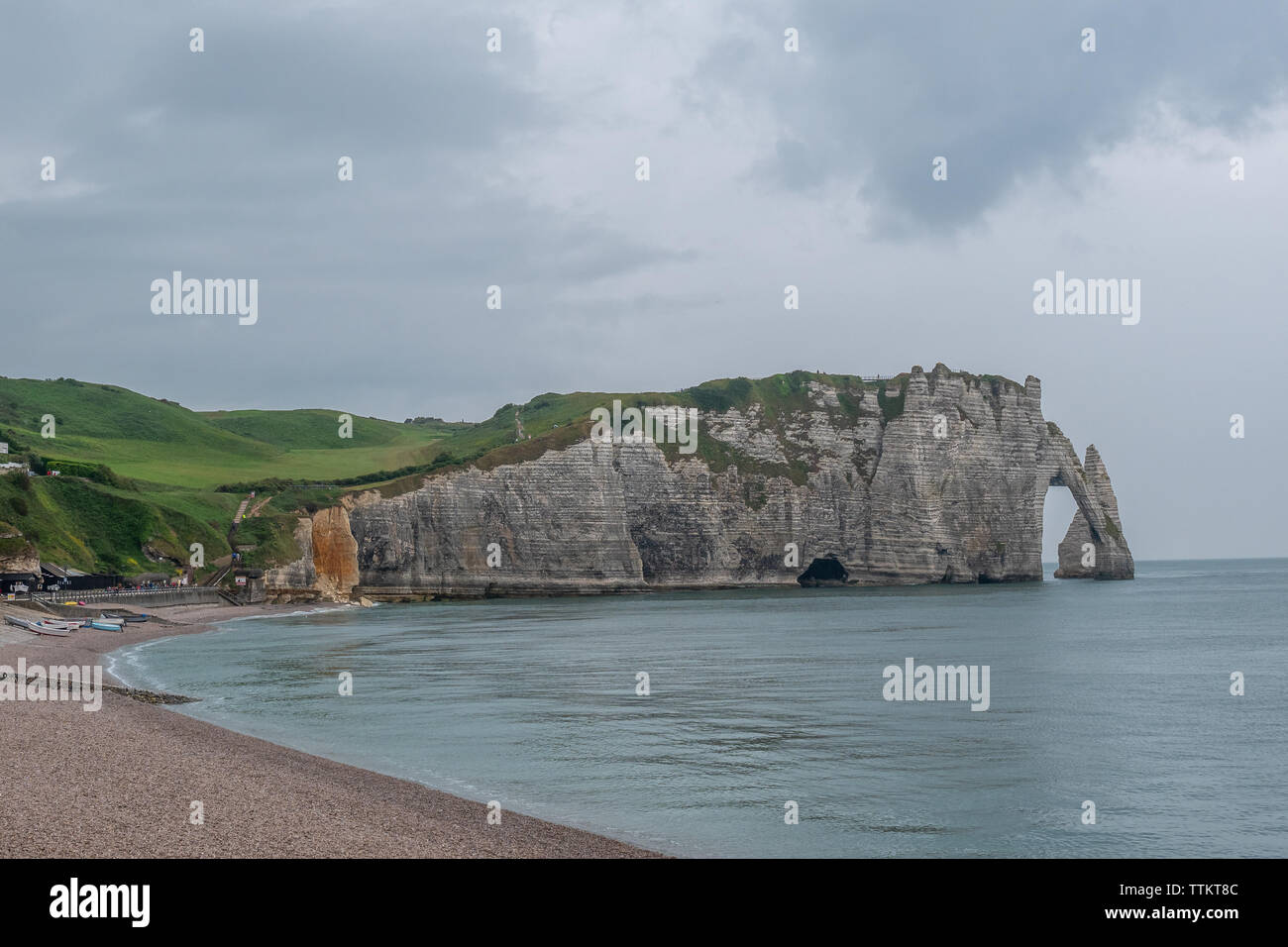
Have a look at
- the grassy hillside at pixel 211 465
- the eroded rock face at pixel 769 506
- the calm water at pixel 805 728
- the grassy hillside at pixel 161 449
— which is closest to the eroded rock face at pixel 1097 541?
the eroded rock face at pixel 769 506

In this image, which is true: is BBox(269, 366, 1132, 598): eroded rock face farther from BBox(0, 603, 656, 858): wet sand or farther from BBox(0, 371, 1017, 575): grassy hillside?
BBox(0, 603, 656, 858): wet sand

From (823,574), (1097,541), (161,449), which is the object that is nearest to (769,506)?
(823,574)

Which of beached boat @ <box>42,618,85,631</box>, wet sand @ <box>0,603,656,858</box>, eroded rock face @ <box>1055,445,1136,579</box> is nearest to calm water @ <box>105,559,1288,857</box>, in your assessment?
wet sand @ <box>0,603,656,858</box>

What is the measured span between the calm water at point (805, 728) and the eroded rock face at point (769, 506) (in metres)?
55.7

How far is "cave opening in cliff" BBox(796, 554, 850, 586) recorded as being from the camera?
479ft

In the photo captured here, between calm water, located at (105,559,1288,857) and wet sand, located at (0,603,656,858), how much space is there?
1.83m

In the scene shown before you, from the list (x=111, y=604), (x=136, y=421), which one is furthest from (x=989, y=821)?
(x=136, y=421)

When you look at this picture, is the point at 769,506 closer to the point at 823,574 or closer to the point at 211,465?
the point at 823,574

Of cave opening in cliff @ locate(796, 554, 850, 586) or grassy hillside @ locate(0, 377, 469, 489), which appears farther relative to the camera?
cave opening in cliff @ locate(796, 554, 850, 586)

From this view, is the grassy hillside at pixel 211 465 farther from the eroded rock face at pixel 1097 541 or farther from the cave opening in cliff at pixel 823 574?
the eroded rock face at pixel 1097 541

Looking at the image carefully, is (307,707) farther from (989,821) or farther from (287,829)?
(989,821)

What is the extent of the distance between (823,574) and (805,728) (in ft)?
386

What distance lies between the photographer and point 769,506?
452 feet
